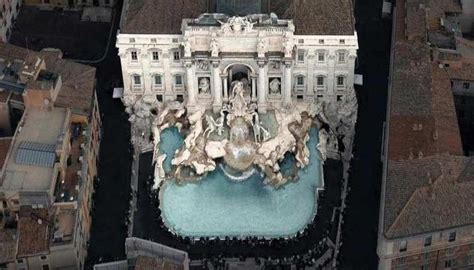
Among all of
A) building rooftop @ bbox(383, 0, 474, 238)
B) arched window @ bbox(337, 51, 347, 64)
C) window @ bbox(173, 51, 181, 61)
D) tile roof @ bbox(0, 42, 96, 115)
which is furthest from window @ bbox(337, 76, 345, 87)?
tile roof @ bbox(0, 42, 96, 115)

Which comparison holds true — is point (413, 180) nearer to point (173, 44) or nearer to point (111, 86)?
point (173, 44)

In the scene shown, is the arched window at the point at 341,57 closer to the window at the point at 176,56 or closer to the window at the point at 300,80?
the window at the point at 300,80

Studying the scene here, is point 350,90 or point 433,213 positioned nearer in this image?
point 433,213

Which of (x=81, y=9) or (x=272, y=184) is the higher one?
(x=81, y=9)

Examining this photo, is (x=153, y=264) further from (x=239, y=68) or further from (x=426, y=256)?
(x=239, y=68)

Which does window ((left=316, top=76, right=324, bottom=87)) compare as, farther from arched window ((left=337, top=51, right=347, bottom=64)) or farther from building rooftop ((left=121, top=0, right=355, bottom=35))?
building rooftop ((left=121, top=0, right=355, bottom=35))

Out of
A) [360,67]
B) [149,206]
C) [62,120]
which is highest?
[360,67]

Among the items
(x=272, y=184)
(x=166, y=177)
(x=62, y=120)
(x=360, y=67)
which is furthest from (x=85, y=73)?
(x=360, y=67)

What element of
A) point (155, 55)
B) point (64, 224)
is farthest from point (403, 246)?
point (155, 55)
